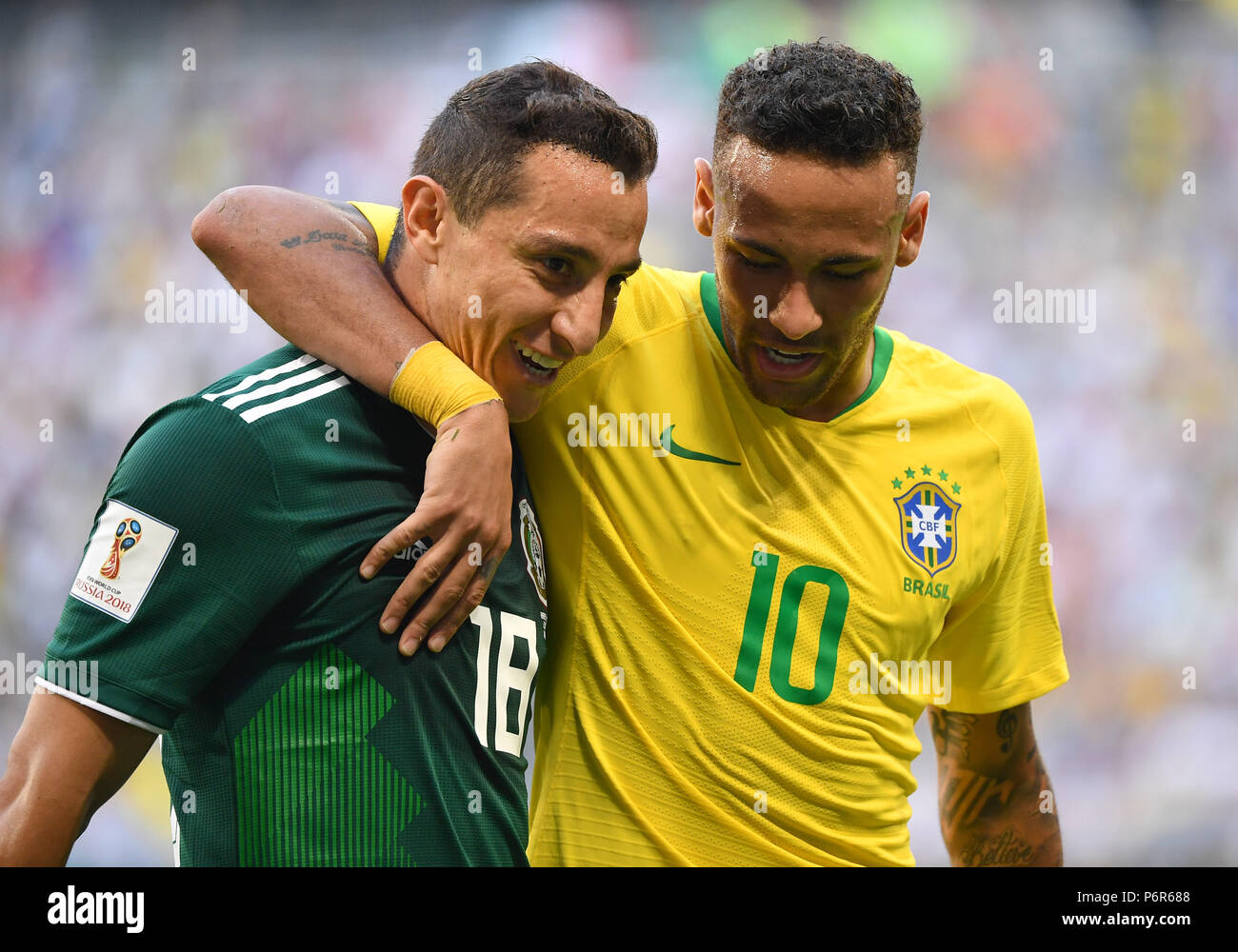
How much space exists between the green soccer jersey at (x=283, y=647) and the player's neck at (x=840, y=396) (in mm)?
798

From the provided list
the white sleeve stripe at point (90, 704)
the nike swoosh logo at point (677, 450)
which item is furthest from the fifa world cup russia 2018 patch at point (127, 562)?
the nike swoosh logo at point (677, 450)

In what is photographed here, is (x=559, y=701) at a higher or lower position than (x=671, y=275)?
lower

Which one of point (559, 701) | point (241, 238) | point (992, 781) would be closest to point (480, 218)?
point (241, 238)

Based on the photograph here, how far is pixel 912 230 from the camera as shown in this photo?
2.24m

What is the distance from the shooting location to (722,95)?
7.25 ft

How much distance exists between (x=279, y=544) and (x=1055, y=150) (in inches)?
193

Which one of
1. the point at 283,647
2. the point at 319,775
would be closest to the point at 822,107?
the point at 283,647

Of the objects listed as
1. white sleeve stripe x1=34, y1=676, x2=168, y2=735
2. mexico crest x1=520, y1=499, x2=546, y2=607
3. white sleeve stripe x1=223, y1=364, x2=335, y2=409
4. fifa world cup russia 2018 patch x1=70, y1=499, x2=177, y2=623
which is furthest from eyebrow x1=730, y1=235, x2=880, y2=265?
white sleeve stripe x1=34, y1=676, x2=168, y2=735

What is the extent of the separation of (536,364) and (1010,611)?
1.17 m

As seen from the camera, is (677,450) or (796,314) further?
(677,450)

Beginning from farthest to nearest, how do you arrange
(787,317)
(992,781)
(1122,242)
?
(1122,242) < (992,781) < (787,317)

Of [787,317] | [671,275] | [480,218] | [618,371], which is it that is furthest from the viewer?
[671,275]

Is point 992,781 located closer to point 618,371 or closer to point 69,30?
point 618,371

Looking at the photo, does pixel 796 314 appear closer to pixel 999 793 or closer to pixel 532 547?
pixel 532 547
